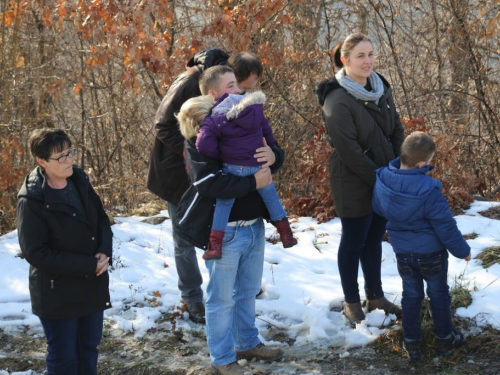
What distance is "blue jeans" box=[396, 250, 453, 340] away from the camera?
3.88m

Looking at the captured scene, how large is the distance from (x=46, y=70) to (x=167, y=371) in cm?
771

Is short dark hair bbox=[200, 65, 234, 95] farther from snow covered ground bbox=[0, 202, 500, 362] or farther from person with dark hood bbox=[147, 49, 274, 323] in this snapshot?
snow covered ground bbox=[0, 202, 500, 362]

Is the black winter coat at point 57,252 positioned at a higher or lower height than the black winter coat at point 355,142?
lower

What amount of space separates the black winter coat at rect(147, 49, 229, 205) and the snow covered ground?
1.15m

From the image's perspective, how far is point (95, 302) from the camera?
11.4ft

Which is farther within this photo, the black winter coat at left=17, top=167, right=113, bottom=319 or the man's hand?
the man's hand

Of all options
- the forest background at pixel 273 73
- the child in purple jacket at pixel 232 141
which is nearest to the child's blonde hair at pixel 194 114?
the child in purple jacket at pixel 232 141

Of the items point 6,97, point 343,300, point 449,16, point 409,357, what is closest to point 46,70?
point 6,97

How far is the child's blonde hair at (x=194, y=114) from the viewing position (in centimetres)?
360

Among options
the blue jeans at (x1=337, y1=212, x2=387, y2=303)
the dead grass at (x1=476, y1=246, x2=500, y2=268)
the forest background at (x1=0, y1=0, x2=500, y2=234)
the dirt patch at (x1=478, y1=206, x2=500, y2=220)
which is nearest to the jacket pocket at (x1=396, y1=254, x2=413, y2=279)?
the blue jeans at (x1=337, y1=212, x2=387, y2=303)

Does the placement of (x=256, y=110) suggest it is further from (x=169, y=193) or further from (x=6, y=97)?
(x=6, y=97)

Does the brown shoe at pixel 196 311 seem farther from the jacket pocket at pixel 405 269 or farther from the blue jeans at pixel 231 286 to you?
the jacket pocket at pixel 405 269

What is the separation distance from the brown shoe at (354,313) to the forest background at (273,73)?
2.67m

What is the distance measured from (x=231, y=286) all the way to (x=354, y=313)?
1.22 metres
